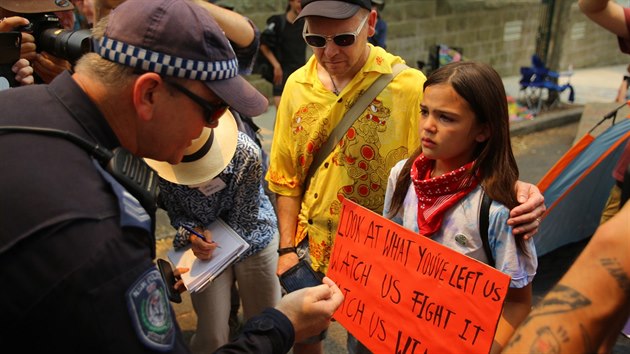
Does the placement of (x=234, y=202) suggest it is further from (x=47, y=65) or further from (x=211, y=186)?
(x=47, y=65)

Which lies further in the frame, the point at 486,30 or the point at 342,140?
the point at 486,30

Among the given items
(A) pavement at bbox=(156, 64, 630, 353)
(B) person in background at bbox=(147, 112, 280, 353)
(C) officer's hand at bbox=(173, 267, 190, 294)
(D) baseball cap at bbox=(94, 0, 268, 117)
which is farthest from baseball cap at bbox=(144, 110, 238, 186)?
(A) pavement at bbox=(156, 64, 630, 353)

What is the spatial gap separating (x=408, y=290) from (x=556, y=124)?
7.74 meters

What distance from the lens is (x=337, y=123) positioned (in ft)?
9.22

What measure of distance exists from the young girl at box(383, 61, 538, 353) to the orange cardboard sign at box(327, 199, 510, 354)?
0.36 feet

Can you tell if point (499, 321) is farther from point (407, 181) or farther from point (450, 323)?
point (407, 181)

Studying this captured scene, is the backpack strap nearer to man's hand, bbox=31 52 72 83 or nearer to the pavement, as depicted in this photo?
the pavement

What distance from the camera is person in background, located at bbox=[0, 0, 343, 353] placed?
1237 mm

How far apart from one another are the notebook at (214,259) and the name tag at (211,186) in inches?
7.5

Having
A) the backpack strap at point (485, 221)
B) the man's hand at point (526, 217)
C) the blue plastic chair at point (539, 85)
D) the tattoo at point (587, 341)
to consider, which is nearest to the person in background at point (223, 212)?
the backpack strap at point (485, 221)

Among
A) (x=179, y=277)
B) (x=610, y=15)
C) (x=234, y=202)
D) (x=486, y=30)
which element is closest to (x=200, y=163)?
(x=234, y=202)

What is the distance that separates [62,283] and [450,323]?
1.38 metres

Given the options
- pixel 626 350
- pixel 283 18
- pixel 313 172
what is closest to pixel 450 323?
pixel 313 172

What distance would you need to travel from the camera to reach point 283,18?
21.8 ft
